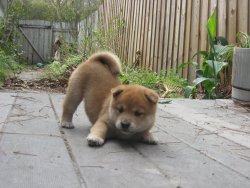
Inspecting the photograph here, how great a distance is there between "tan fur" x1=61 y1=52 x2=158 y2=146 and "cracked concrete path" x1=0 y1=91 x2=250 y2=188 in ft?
0.35

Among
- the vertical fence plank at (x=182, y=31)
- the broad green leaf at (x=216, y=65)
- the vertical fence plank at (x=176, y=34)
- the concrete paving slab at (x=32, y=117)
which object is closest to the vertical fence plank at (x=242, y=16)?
the broad green leaf at (x=216, y=65)

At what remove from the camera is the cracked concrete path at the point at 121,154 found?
87.5 inches

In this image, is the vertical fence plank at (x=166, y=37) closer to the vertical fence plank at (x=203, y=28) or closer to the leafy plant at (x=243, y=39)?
the vertical fence plank at (x=203, y=28)

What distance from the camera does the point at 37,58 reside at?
1994 cm

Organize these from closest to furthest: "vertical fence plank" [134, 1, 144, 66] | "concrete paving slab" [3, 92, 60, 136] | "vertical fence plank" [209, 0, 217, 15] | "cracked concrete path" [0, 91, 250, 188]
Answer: "cracked concrete path" [0, 91, 250, 188] → "concrete paving slab" [3, 92, 60, 136] → "vertical fence plank" [209, 0, 217, 15] → "vertical fence plank" [134, 1, 144, 66]

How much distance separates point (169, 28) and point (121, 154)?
6176 millimetres

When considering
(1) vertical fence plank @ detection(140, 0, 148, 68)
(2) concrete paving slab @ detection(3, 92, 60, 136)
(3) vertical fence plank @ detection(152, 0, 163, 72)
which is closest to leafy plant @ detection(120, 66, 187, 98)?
(3) vertical fence plank @ detection(152, 0, 163, 72)

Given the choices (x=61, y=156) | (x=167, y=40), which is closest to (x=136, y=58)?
Answer: (x=167, y=40)

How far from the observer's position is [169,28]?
8.68 m

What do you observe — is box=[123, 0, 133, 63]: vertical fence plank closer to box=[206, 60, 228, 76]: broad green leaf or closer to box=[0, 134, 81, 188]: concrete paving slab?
box=[206, 60, 228, 76]: broad green leaf

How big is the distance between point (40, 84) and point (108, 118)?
5175 mm

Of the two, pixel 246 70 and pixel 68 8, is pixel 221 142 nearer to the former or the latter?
pixel 246 70

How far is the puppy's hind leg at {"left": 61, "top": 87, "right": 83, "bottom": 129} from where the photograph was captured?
365 centimetres

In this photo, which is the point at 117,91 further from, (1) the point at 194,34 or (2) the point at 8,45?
(2) the point at 8,45
